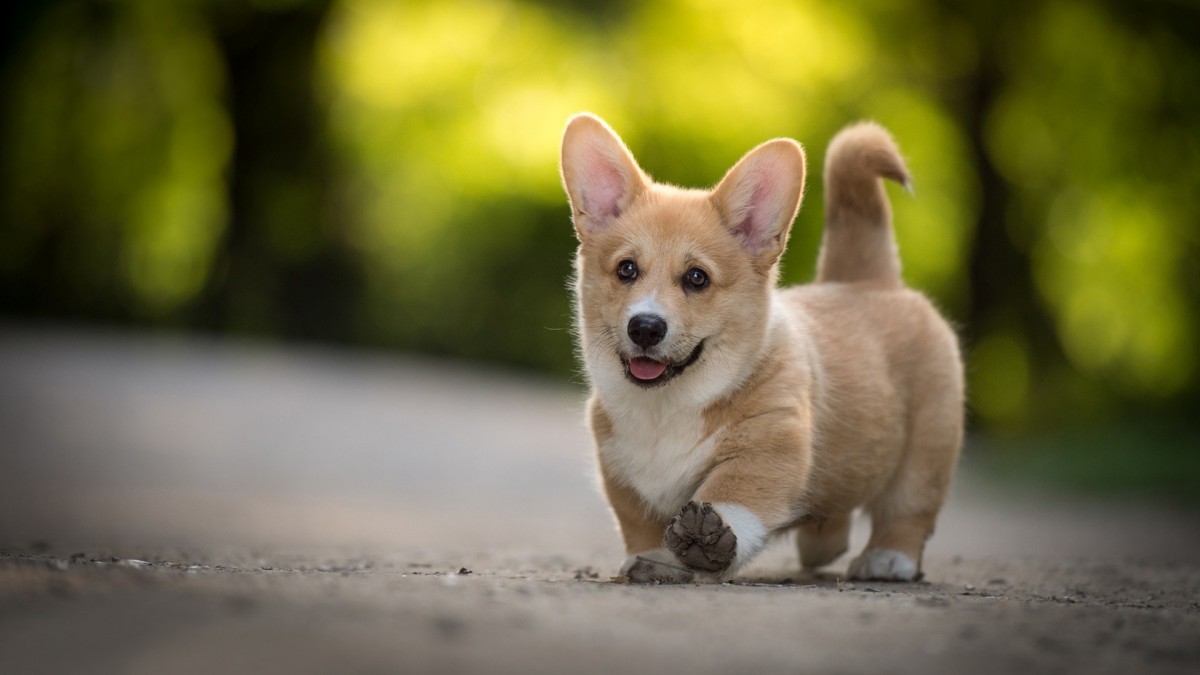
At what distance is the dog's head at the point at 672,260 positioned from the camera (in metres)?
4.40

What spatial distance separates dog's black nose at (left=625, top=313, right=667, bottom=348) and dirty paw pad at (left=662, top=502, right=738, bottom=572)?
54 centimetres

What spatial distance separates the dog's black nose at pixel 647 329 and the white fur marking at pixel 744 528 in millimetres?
546

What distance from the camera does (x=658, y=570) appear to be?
414 cm

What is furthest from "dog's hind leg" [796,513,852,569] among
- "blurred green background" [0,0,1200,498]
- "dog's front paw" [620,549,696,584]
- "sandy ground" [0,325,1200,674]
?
"blurred green background" [0,0,1200,498]

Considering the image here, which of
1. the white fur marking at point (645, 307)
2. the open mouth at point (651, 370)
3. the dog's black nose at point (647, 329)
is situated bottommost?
the open mouth at point (651, 370)

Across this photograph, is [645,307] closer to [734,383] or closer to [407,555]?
[734,383]

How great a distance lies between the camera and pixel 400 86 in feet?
76.0

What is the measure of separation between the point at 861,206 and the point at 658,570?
7.02 feet

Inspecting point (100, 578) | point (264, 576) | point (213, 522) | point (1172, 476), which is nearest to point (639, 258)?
point (264, 576)

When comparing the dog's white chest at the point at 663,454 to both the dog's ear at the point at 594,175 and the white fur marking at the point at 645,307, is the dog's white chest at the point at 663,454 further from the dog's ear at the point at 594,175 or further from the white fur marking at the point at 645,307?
the dog's ear at the point at 594,175

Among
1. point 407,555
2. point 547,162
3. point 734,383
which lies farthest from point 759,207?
point 547,162

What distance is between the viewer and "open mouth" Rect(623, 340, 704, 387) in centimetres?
437

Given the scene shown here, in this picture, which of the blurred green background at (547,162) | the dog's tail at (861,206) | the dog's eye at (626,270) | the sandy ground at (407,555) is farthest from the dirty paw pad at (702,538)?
the blurred green background at (547,162)

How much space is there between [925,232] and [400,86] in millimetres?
9364
